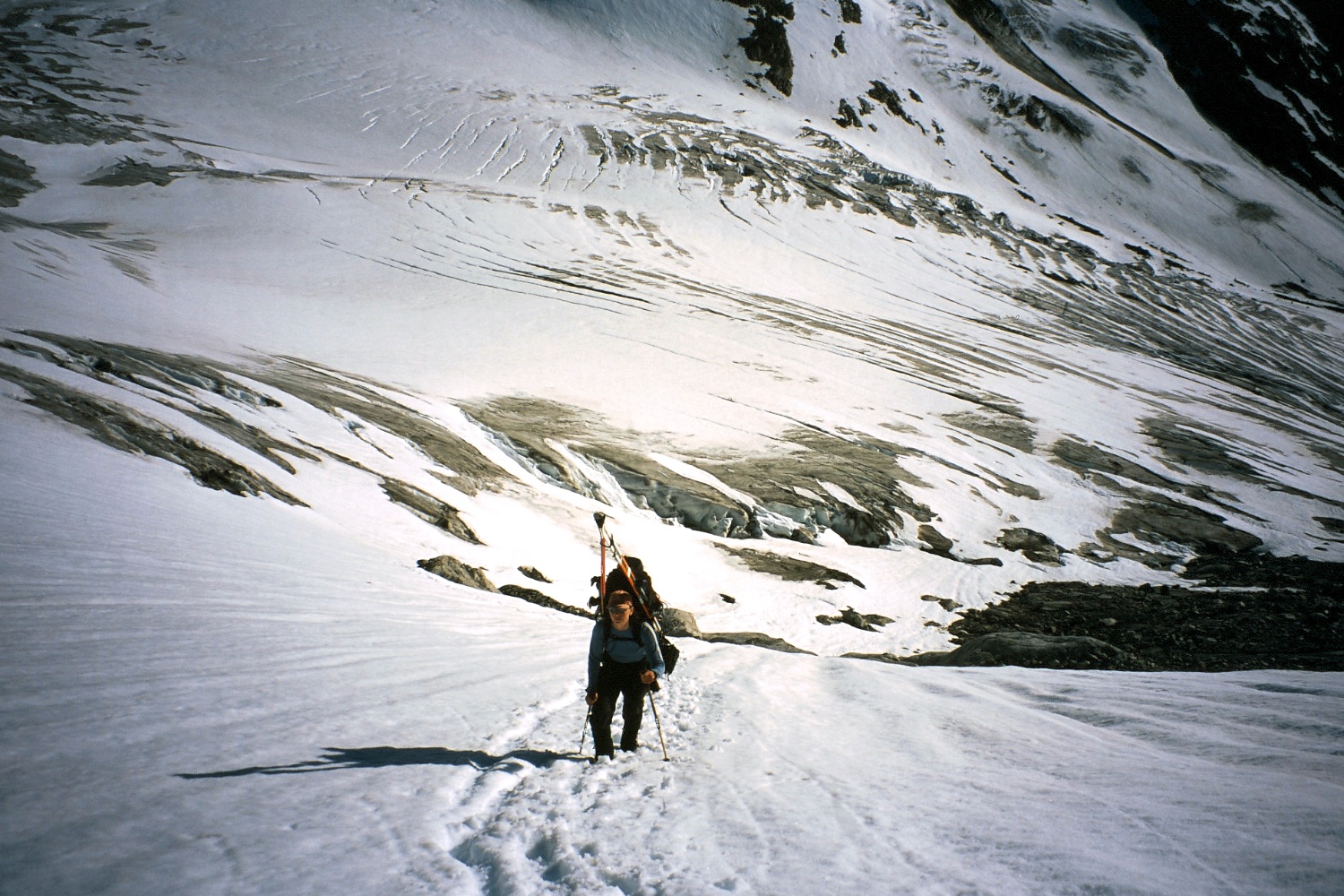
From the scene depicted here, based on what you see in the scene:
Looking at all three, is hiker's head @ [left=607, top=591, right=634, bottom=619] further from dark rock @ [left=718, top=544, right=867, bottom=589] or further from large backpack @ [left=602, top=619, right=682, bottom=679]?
dark rock @ [left=718, top=544, right=867, bottom=589]

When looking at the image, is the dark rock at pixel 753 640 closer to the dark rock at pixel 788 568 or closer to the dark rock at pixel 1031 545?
the dark rock at pixel 788 568

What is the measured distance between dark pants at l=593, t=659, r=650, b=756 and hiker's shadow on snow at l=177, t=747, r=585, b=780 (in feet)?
0.70

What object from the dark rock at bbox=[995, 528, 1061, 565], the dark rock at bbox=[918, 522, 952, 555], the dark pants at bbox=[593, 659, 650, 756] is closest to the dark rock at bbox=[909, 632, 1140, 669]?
the dark pants at bbox=[593, 659, 650, 756]

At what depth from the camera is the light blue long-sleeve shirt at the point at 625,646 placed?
16.0 ft

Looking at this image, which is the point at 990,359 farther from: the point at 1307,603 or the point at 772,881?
the point at 772,881

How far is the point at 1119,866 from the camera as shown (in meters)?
3.25

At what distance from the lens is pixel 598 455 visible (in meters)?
21.8

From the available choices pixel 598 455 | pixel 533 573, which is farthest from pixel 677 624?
pixel 598 455

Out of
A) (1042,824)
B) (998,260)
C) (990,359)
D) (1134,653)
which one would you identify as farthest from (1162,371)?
(1042,824)

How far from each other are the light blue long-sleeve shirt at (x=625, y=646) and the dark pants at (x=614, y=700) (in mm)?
47

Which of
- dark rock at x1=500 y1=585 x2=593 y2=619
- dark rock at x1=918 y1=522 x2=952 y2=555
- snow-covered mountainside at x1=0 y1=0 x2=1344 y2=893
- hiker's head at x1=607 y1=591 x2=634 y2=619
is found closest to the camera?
snow-covered mountainside at x1=0 y1=0 x2=1344 y2=893

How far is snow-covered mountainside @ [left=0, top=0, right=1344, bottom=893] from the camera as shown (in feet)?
12.1

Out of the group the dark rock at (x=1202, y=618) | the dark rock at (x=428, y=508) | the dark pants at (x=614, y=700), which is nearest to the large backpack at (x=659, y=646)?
the dark pants at (x=614, y=700)

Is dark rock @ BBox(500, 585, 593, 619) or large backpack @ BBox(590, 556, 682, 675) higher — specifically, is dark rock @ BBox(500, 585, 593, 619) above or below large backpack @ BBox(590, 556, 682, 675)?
below
